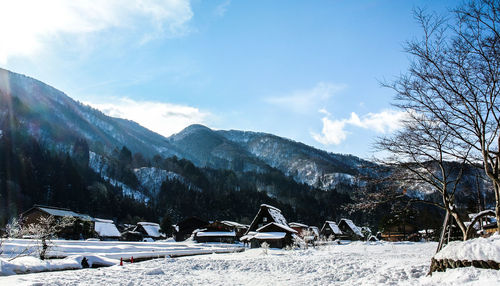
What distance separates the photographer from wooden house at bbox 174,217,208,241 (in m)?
71.7

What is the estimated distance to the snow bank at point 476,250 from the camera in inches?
269

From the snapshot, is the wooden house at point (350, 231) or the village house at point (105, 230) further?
the wooden house at point (350, 231)

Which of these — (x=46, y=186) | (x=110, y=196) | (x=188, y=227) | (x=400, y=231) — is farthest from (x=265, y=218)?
(x=46, y=186)

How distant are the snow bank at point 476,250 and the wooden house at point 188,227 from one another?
2659 inches

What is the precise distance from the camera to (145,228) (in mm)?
73125

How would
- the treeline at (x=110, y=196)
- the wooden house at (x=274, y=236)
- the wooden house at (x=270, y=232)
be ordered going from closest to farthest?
the wooden house at (x=274, y=236)
the wooden house at (x=270, y=232)
the treeline at (x=110, y=196)

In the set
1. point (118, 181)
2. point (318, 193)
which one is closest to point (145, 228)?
point (118, 181)

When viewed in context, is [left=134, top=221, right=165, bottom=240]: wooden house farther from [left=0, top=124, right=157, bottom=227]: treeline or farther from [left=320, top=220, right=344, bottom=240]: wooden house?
[left=320, top=220, right=344, bottom=240]: wooden house

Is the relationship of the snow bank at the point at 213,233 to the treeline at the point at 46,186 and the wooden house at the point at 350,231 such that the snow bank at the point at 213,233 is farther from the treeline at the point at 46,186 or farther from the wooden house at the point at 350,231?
the treeline at the point at 46,186

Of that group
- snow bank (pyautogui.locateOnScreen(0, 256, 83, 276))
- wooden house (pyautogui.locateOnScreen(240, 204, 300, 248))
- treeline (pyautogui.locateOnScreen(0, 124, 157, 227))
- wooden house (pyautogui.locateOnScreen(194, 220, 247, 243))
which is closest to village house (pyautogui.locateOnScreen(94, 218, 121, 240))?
wooden house (pyautogui.locateOnScreen(194, 220, 247, 243))

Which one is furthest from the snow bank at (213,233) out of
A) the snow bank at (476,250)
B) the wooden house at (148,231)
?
the snow bank at (476,250)

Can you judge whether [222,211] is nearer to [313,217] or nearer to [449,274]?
[313,217]

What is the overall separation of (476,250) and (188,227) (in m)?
70.1

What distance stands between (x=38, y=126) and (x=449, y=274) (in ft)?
678
